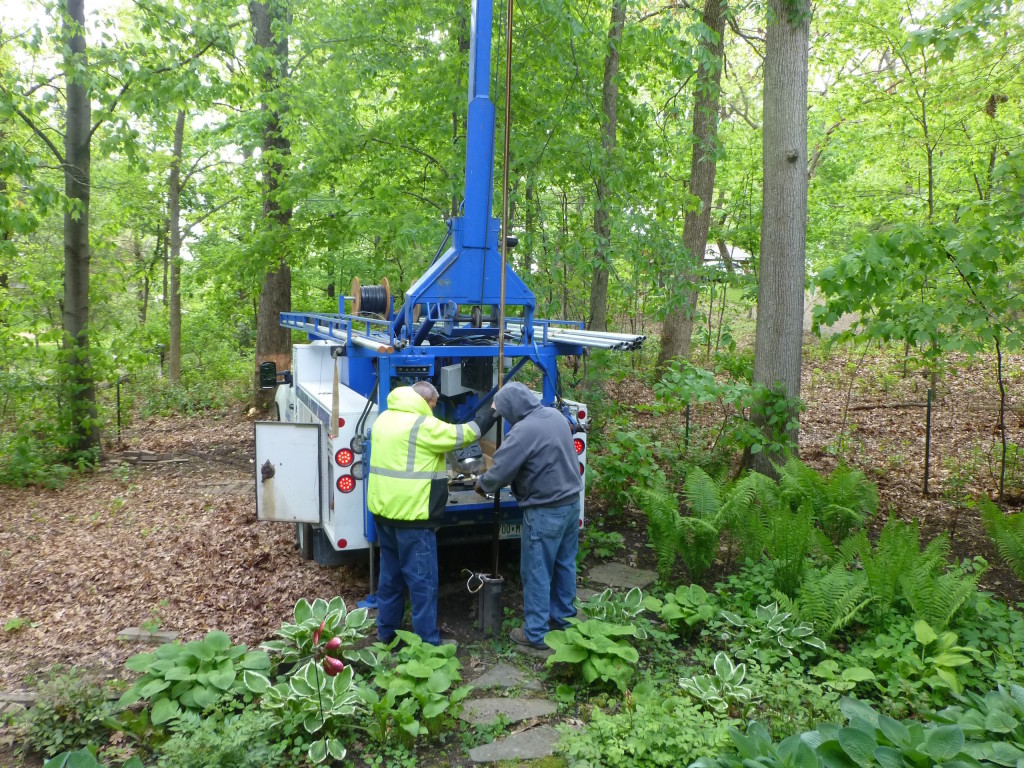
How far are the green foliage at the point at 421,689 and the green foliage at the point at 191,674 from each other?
769mm

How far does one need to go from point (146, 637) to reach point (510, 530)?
2.80 metres

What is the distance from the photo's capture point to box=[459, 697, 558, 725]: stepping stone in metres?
4.27

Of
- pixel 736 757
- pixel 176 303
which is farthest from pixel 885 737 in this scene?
pixel 176 303

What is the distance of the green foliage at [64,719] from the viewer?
3.80 m

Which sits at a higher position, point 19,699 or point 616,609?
point 616,609

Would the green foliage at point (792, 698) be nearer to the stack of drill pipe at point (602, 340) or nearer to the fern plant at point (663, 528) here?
the fern plant at point (663, 528)

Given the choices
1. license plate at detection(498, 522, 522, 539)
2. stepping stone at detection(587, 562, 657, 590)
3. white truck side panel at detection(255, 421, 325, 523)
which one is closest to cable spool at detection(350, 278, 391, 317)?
white truck side panel at detection(255, 421, 325, 523)

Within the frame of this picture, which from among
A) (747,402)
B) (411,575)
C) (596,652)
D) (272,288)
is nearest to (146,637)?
(411,575)

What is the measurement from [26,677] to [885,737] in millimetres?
4936

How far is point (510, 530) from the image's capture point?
609 cm

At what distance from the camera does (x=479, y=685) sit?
15.4 feet

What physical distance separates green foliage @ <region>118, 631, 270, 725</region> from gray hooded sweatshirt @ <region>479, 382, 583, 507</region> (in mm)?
1887

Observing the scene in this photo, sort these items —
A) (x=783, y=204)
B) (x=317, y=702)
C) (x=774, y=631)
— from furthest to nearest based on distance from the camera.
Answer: (x=783, y=204), (x=774, y=631), (x=317, y=702)

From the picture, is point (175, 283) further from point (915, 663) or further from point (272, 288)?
point (915, 663)
